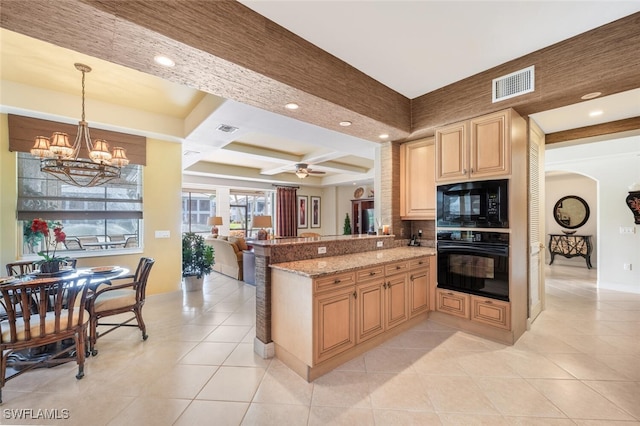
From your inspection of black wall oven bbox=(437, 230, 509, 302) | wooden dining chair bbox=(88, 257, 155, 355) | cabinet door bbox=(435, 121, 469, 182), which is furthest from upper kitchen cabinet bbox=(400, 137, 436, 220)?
wooden dining chair bbox=(88, 257, 155, 355)

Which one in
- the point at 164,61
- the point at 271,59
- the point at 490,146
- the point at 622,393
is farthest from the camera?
the point at 490,146

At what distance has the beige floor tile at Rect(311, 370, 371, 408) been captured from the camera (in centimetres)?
191

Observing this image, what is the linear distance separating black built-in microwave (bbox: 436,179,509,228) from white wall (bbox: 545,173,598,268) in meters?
5.43

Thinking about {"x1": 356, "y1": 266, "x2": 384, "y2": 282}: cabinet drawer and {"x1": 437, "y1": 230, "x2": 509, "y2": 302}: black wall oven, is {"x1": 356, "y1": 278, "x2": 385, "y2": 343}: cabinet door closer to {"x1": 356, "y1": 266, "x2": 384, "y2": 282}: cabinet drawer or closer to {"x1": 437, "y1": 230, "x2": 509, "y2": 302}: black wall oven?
{"x1": 356, "y1": 266, "x2": 384, "y2": 282}: cabinet drawer

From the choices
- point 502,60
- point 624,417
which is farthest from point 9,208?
point 624,417

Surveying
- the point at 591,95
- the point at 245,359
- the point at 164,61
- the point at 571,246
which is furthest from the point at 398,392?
the point at 571,246

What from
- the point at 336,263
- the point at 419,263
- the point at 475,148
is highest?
the point at 475,148

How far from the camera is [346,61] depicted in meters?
2.63

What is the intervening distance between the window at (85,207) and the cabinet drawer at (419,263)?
14.0 feet

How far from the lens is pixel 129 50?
1756 millimetres

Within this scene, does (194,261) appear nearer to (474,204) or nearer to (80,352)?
(80,352)

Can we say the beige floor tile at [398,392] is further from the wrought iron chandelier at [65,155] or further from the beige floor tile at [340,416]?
the wrought iron chandelier at [65,155]

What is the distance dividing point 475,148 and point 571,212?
21.4 feet

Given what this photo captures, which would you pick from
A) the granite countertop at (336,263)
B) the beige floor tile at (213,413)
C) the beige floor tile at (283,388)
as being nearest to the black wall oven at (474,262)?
the granite countertop at (336,263)
